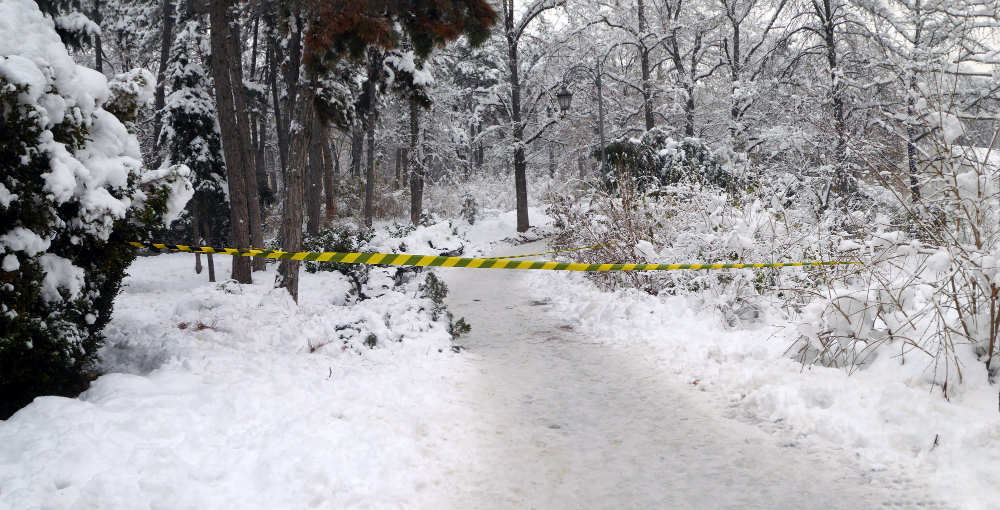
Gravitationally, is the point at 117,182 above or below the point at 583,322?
above

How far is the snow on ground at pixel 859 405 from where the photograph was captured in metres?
3.47

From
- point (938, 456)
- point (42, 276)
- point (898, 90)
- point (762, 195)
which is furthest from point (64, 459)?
point (762, 195)

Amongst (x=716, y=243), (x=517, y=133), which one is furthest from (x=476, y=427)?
(x=517, y=133)

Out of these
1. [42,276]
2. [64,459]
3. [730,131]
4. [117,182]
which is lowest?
[64,459]

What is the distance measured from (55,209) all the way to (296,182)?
14.3ft

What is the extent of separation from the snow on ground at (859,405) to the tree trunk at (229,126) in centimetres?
778

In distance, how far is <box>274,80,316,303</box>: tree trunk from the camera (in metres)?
8.39

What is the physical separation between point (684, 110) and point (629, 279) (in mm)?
14127

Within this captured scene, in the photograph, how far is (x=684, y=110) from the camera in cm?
2156

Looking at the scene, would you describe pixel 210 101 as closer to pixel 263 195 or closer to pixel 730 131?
pixel 263 195

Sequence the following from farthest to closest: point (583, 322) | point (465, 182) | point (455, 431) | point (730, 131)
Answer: point (465, 182) < point (730, 131) < point (583, 322) < point (455, 431)

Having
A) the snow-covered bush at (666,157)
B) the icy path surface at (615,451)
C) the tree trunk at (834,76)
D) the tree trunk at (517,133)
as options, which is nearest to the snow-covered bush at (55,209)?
the icy path surface at (615,451)

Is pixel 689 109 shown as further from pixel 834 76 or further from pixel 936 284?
pixel 936 284

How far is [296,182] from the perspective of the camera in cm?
862
